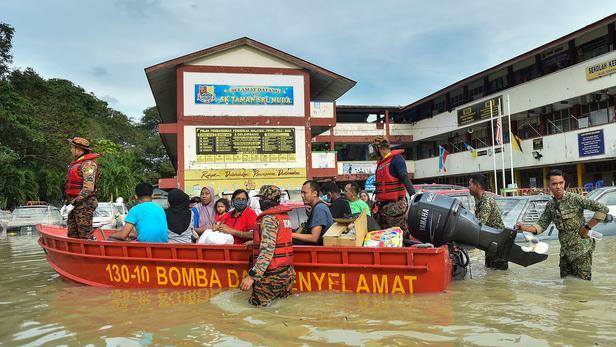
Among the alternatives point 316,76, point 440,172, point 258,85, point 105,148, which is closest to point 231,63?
point 258,85

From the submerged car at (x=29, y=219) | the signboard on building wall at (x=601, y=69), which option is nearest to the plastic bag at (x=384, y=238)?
the submerged car at (x=29, y=219)

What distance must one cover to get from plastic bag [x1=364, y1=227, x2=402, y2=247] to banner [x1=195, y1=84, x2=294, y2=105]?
17.2m

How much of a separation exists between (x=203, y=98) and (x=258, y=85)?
2738 millimetres

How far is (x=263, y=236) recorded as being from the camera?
5043mm

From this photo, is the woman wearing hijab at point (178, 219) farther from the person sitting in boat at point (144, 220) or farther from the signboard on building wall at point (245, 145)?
the signboard on building wall at point (245, 145)

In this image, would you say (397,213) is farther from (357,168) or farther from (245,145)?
(357,168)

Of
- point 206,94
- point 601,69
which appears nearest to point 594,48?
point 601,69

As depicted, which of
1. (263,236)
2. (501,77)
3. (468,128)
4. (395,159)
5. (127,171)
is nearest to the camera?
(263,236)

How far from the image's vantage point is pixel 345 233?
6.07 m

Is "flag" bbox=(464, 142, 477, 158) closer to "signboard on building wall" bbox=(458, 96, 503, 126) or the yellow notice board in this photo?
"signboard on building wall" bbox=(458, 96, 503, 126)

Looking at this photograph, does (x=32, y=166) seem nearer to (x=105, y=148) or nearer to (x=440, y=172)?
(x=105, y=148)

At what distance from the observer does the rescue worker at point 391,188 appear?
6.66m

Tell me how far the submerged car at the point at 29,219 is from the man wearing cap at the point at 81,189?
570 inches

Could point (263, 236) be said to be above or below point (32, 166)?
below
